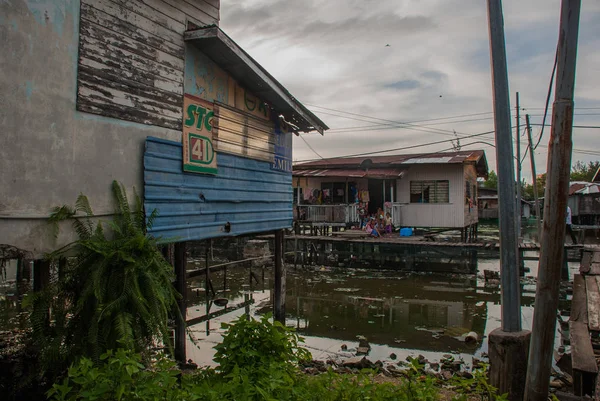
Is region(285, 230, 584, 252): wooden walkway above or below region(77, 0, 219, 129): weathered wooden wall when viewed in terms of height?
below

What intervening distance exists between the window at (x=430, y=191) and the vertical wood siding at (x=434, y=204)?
6.6 inches

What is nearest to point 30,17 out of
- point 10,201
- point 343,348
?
point 10,201

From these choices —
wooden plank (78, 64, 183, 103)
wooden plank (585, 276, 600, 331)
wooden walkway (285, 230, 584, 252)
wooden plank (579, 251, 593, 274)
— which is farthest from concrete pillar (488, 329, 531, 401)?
wooden walkway (285, 230, 584, 252)

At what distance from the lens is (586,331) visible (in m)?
7.16

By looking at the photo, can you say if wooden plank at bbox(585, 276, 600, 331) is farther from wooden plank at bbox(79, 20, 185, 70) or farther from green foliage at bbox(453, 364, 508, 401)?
wooden plank at bbox(79, 20, 185, 70)

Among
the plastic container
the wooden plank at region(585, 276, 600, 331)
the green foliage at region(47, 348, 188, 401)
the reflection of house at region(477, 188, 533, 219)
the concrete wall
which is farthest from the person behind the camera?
the reflection of house at region(477, 188, 533, 219)

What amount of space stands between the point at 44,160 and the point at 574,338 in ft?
24.6

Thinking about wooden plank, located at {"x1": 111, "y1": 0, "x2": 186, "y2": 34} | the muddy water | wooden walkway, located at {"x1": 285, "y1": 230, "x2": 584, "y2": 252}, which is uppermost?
wooden plank, located at {"x1": 111, "y1": 0, "x2": 186, "y2": 34}

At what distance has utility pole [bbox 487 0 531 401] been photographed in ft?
13.4

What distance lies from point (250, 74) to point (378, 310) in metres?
8.72

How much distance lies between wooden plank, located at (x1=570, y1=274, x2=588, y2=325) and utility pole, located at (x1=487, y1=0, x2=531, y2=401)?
4.65m

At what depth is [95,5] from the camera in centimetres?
538

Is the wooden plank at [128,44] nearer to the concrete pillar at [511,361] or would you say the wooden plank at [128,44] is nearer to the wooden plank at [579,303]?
the concrete pillar at [511,361]

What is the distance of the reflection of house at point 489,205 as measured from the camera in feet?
157
